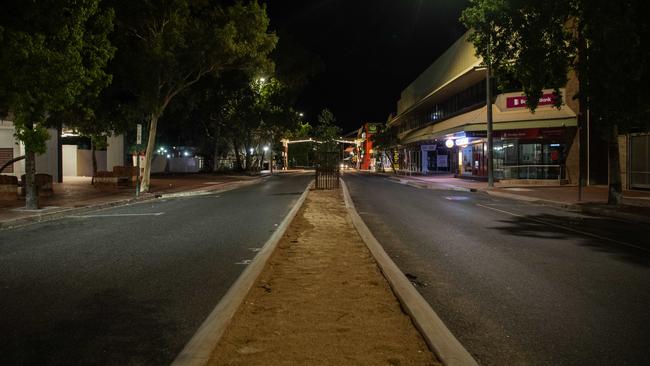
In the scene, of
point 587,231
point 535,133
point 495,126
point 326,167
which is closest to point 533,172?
point 535,133

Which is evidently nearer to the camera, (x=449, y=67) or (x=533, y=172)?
(x=533, y=172)

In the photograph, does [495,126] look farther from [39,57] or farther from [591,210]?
[39,57]

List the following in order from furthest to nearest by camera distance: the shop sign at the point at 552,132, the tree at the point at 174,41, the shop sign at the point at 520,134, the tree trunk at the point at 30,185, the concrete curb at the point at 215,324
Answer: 1. the shop sign at the point at 520,134
2. the shop sign at the point at 552,132
3. the tree at the point at 174,41
4. the tree trunk at the point at 30,185
5. the concrete curb at the point at 215,324

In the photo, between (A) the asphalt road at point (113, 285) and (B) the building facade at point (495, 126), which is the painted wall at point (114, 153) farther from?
(A) the asphalt road at point (113, 285)

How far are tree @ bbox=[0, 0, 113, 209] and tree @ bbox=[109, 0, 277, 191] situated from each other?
7488mm

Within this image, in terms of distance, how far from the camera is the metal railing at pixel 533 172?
1255 inches

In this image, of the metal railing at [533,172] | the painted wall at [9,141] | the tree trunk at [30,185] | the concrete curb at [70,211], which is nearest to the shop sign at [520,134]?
the metal railing at [533,172]

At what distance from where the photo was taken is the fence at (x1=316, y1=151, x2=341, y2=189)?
85.3 feet

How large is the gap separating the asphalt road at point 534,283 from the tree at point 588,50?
412cm

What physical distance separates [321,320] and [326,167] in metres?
21.0

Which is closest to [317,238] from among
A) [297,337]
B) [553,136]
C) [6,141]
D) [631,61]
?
[297,337]

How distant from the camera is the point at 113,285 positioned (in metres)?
6.94

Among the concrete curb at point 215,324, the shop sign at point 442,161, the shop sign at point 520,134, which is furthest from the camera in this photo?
the shop sign at point 442,161

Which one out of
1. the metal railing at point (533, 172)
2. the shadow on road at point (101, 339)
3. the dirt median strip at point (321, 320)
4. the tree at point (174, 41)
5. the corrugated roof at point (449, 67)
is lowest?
the shadow on road at point (101, 339)
